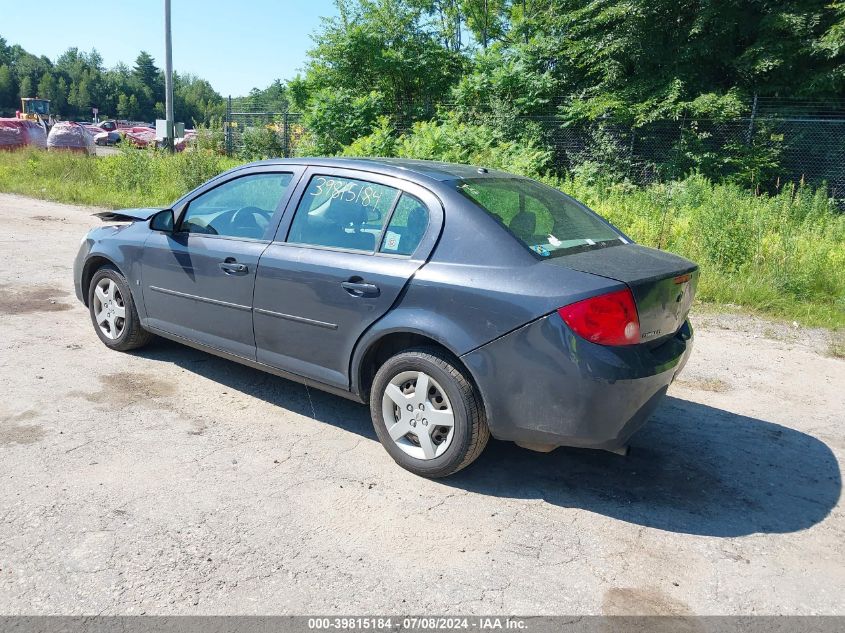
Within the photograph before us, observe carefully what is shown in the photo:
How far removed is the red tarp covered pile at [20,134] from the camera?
1137 inches

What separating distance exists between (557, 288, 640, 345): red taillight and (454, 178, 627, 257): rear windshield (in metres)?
0.45

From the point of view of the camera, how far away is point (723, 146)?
16469 mm

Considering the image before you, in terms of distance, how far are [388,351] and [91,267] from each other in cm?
309

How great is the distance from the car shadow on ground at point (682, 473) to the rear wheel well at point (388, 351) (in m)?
0.46

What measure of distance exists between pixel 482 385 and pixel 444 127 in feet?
45.8

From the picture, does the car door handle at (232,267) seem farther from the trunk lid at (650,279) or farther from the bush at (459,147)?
the bush at (459,147)

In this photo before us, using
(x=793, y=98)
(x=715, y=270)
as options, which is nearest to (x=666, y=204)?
(x=715, y=270)

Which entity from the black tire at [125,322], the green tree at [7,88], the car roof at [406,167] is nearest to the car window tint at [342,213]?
the car roof at [406,167]

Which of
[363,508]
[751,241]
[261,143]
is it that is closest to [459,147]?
[751,241]

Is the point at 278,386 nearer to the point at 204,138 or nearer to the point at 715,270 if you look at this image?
the point at 715,270

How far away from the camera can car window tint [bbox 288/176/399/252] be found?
3896 mm

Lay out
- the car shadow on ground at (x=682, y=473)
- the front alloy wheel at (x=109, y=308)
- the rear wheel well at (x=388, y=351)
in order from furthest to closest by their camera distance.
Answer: the front alloy wheel at (x=109, y=308), the rear wheel well at (x=388, y=351), the car shadow on ground at (x=682, y=473)

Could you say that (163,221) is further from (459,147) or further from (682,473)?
(459,147)

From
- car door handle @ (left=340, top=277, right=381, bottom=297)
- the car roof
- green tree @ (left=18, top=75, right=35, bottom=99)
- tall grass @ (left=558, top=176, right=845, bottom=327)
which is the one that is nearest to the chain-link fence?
tall grass @ (left=558, top=176, right=845, bottom=327)
